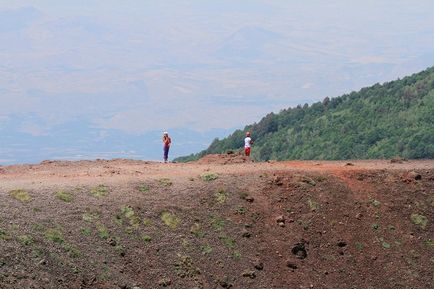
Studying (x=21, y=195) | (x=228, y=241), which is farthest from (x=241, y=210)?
(x=21, y=195)

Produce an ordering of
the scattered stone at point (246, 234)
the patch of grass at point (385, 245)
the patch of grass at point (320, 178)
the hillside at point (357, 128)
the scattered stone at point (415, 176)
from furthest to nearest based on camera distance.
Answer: the hillside at point (357, 128) → the scattered stone at point (415, 176) → the patch of grass at point (320, 178) → the patch of grass at point (385, 245) → the scattered stone at point (246, 234)

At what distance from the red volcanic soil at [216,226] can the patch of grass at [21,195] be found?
0.20 ft

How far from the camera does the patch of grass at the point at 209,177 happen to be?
40.6 m

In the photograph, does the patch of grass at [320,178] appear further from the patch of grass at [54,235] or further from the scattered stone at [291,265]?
the patch of grass at [54,235]

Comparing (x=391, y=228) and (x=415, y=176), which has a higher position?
(x=415, y=176)

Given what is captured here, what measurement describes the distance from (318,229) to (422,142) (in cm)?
2997

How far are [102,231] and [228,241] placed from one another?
4855mm

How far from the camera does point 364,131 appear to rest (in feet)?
244

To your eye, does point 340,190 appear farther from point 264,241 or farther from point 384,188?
point 264,241

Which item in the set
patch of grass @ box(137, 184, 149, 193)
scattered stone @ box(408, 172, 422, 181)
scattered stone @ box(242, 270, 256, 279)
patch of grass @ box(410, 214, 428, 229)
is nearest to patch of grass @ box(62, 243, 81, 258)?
patch of grass @ box(137, 184, 149, 193)

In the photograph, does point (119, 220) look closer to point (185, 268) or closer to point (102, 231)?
point (102, 231)

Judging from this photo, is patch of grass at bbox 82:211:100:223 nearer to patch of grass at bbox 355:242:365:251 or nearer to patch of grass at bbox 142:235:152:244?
patch of grass at bbox 142:235:152:244

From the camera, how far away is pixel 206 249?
3638 centimetres

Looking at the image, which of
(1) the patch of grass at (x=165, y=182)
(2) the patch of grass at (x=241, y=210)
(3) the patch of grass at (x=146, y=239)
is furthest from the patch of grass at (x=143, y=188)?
(2) the patch of grass at (x=241, y=210)
